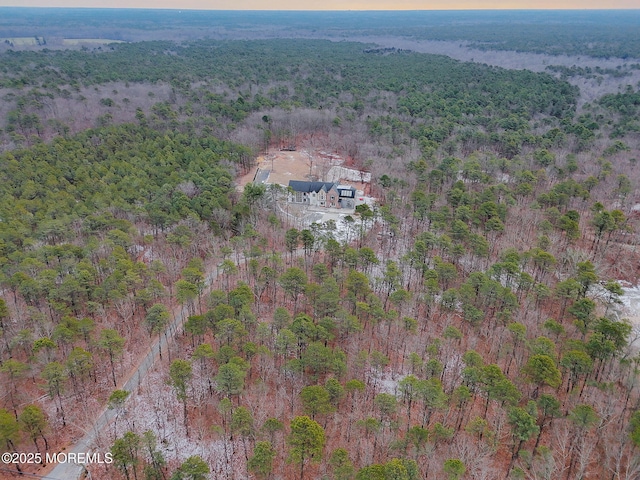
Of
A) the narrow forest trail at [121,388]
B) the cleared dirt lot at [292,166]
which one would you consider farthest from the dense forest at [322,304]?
the cleared dirt lot at [292,166]

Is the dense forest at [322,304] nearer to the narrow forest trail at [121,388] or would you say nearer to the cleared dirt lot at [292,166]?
the narrow forest trail at [121,388]

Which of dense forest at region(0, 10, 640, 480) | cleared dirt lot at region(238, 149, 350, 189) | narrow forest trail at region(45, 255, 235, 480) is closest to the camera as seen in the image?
narrow forest trail at region(45, 255, 235, 480)

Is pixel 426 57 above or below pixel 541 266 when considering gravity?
above

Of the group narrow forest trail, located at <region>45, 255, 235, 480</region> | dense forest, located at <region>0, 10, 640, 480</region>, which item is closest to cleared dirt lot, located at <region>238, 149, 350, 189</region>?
dense forest, located at <region>0, 10, 640, 480</region>

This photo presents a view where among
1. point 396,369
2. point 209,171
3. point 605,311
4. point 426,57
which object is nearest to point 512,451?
point 396,369

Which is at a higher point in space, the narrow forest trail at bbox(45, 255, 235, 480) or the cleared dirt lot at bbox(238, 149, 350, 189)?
the cleared dirt lot at bbox(238, 149, 350, 189)

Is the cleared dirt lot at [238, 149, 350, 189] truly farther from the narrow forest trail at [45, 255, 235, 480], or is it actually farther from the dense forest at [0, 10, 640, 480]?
the narrow forest trail at [45, 255, 235, 480]

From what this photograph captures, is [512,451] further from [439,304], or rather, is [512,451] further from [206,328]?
[206,328]
